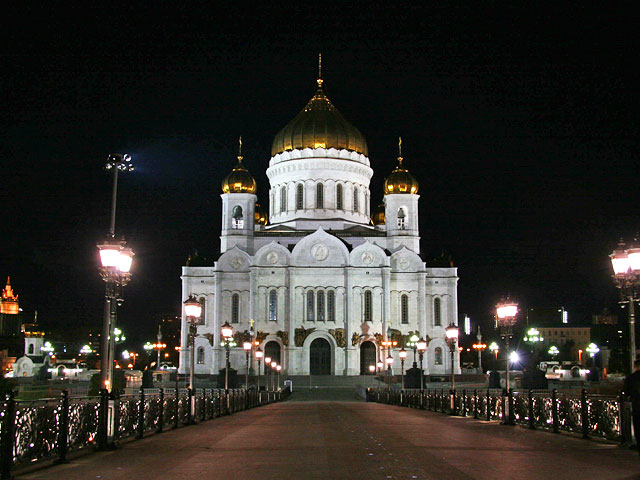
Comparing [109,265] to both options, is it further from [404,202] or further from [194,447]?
[404,202]

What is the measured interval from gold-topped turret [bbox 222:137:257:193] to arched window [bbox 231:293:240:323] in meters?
9.93

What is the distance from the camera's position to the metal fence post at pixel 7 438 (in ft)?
35.5

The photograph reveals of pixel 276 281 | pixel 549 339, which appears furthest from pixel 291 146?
pixel 549 339

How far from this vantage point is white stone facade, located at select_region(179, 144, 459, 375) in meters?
69.2

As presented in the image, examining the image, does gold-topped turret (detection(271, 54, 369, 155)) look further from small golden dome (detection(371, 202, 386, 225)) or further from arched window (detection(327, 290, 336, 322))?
arched window (detection(327, 290, 336, 322))

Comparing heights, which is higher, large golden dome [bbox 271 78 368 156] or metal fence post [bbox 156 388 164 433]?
large golden dome [bbox 271 78 368 156]

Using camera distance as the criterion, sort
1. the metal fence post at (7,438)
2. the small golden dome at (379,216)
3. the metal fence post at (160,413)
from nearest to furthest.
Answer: the metal fence post at (7,438), the metal fence post at (160,413), the small golden dome at (379,216)

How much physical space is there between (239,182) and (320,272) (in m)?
11.8

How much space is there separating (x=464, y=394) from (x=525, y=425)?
6326 mm

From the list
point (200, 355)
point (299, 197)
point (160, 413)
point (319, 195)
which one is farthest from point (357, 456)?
point (299, 197)

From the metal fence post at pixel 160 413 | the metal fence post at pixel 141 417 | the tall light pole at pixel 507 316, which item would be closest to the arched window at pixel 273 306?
the tall light pole at pixel 507 316

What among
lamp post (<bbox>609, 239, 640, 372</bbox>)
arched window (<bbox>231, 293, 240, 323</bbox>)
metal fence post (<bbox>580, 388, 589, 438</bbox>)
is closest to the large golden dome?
arched window (<bbox>231, 293, 240, 323</bbox>)

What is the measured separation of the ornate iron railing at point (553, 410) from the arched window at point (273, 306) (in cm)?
4131

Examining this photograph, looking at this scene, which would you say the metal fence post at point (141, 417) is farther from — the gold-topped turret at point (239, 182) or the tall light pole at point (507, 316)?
the gold-topped turret at point (239, 182)
